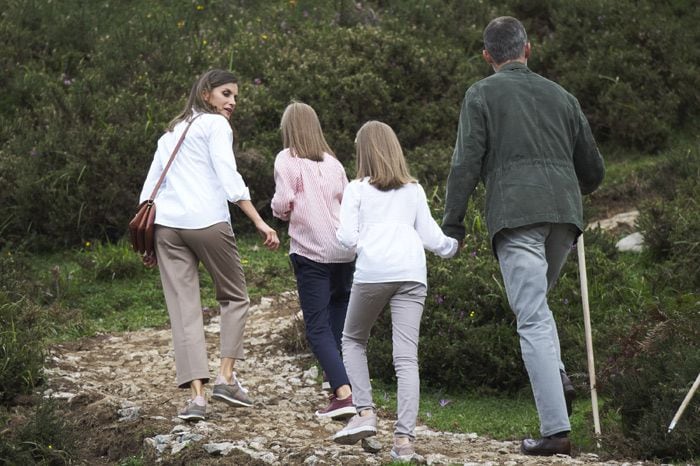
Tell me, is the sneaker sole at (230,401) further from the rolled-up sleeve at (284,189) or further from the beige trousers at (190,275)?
the rolled-up sleeve at (284,189)

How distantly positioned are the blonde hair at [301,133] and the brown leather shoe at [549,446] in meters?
2.05

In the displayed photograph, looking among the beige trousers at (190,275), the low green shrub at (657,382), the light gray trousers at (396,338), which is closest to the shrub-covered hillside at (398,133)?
the low green shrub at (657,382)

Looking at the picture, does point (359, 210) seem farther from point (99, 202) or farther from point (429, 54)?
point (429, 54)

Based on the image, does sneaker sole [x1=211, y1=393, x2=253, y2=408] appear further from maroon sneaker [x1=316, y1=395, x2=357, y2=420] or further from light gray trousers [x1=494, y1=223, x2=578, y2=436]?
light gray trousers [x1=494, y1=223, x2=578, y2=436]

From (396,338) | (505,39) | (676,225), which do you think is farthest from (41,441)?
(676,225)

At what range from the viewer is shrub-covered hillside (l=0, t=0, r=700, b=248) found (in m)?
11.2

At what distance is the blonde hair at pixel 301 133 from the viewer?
21.1 feet

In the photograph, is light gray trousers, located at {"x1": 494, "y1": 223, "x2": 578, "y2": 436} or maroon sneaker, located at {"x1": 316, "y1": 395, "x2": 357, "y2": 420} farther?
maroon sneaker, located at {"x1": 316, "y1": 395, "x2": 357, "y2": 420}

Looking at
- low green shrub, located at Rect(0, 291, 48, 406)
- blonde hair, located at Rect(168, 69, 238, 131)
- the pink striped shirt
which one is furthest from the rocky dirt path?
blonde hair, located at Rect(168, 69, 238, 131)

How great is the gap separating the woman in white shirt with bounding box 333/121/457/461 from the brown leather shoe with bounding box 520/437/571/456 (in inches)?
22.7

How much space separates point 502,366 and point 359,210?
2.17 m

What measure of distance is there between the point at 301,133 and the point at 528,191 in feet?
5.18

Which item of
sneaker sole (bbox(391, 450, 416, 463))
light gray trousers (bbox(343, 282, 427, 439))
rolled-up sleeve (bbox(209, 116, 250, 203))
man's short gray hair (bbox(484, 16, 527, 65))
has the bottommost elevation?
sneaker sole (bbox(391, 450, 416, 463))

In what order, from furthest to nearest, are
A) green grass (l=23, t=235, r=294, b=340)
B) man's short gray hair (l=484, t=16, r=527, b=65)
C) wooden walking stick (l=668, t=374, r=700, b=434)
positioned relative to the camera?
green grass (l=23, t=235, r=294, b=340)
man's short gray hair (l=484, t=16, r=527, b=65)
wooden walking stick (l=668, t=374, r=700, b=434)
